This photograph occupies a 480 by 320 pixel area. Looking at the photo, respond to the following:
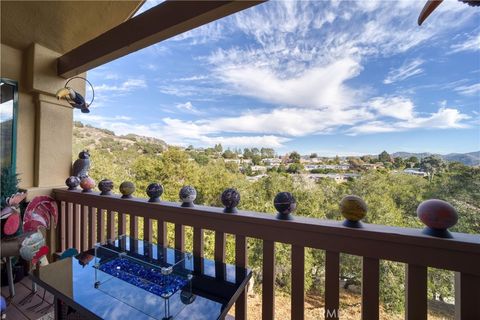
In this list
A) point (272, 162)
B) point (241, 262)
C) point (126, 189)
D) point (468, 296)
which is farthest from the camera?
point (272, 162)

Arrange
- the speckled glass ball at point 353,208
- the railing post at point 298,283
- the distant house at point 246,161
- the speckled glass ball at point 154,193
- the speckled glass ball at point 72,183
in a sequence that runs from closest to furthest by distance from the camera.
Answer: the speckled glass ball at point 353,208 → the railing post at point 298,283 → the speckled glass ball at point 154,193 → the speckled glass ball at point 72,183 → the distant house at point 246,161

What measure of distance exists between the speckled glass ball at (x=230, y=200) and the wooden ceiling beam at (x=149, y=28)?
1105 millimetres

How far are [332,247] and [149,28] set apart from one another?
5.99ft

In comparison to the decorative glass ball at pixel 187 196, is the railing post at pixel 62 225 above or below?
below

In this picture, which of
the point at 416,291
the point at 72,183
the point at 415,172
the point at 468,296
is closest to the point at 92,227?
the point at 72,183

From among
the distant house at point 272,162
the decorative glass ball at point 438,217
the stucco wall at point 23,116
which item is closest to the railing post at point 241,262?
the decorative glass ball at point 438,217

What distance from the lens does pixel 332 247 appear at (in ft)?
3.30

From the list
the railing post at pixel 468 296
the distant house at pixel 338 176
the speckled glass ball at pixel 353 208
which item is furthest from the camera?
the distant house at pixel 338 176

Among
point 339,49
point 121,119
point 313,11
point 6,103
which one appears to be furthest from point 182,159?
point 339,49

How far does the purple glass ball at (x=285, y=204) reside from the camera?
3.72 ft

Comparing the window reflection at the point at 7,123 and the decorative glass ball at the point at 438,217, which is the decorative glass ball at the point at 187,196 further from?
the window reflection at the point at 7,123

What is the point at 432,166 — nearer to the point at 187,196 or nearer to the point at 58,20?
the point at 187,196

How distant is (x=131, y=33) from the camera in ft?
5.54

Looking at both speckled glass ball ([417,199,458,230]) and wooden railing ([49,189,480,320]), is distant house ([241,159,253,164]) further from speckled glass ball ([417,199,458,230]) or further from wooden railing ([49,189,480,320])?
speckled glass ball ([417,199,458,230])
